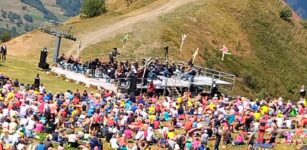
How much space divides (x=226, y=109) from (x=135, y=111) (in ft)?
22.4

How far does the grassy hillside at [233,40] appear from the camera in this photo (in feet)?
240

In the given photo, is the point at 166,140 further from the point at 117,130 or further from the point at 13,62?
the point at 13,62

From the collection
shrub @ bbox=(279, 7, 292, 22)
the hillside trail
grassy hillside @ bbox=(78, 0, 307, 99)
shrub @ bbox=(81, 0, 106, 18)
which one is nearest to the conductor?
the hillside trail

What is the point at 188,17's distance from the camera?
3334 inches

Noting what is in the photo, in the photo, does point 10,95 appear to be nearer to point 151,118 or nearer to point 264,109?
point 151,118

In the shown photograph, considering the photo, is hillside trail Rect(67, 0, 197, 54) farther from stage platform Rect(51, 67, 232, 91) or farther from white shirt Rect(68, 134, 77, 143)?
white shirt Rect(68, 134, 77, 143)

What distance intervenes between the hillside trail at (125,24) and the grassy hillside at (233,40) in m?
0.90

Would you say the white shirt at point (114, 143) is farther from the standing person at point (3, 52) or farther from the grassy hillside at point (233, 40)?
the grassy hillside at point (233, 40)

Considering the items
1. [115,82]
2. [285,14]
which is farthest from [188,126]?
[285,14]

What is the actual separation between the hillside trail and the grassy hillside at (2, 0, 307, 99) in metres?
0.90

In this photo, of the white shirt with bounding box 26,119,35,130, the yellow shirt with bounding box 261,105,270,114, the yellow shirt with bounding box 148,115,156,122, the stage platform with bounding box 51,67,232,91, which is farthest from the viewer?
the stage platform with bounding box 51,67,232,91

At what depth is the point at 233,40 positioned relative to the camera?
8531cm

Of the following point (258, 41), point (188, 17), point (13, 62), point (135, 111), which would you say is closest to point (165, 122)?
point (135, 111)

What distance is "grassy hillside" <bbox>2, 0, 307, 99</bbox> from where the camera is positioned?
240 feet
